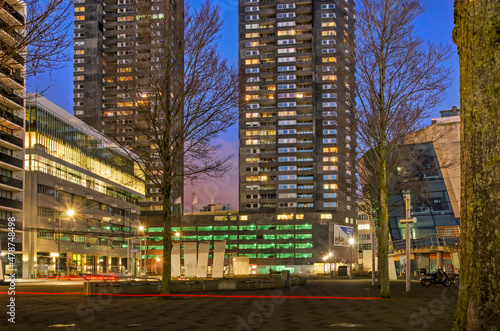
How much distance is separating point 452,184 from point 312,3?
111m

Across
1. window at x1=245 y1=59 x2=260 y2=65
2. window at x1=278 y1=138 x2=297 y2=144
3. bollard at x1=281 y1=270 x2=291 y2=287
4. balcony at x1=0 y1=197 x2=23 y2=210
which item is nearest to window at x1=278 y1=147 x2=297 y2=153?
window at x1=278 y1=138 x2=297 y2=144

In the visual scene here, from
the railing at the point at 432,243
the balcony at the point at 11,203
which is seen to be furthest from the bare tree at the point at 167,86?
the balcony at the point at 11,203

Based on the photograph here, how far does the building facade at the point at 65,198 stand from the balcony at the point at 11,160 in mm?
2095

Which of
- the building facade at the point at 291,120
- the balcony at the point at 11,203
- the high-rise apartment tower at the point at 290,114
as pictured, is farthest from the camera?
the high-rise apartment tower at the point at 290,114

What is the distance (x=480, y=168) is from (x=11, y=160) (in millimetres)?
69077

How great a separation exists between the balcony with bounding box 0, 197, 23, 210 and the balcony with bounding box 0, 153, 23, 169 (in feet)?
14.9

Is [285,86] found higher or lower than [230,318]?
higher

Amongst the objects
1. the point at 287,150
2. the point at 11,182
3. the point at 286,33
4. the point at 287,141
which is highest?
the point at 286,33

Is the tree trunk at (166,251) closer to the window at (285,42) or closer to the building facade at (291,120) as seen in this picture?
the building facade at (291,120)

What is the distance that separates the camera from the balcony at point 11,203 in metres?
64.8

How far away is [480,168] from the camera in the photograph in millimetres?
5984

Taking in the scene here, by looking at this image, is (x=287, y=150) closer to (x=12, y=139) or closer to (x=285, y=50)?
(x=285, y=50)

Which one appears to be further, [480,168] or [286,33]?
[286,33]

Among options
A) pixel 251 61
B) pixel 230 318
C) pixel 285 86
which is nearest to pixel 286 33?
pixel 251 61
